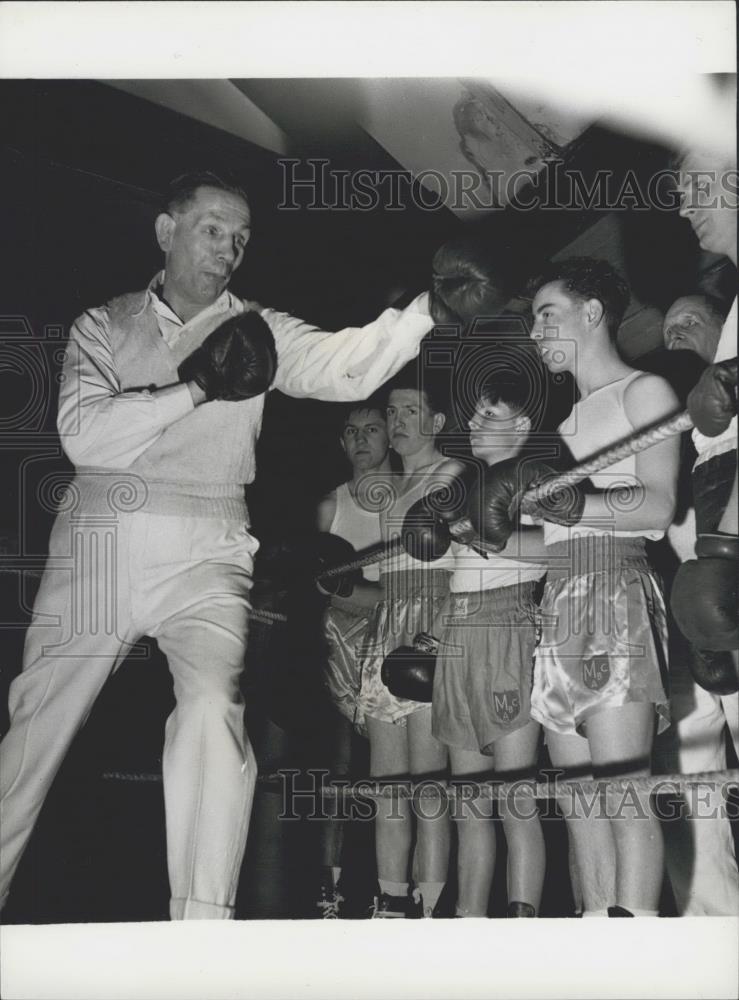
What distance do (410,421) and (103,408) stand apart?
690 mm

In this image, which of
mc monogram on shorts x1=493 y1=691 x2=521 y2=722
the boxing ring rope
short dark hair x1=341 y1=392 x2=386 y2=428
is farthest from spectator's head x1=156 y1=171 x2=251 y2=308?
mc monogram on shorts x1=493 y1=691 x2=521 y2=722

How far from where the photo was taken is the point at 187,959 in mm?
2113

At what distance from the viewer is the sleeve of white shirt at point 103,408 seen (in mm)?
2301

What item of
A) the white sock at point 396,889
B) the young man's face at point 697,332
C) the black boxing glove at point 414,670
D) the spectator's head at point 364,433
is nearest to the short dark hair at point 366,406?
the spectator's head at point 364,433

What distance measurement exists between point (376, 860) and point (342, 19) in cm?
184

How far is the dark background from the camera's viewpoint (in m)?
2.21

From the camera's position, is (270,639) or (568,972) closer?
(568,972)

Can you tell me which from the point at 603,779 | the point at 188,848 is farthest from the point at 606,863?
the point at 188,848

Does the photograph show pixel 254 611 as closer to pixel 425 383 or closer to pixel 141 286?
pixel 425 383

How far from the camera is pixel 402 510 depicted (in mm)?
2316

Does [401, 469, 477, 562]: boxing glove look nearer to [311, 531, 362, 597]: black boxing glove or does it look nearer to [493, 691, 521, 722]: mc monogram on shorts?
[311, 531, 362, 597]: black boxing glove

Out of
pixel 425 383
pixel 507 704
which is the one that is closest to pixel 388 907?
pixel 507 704

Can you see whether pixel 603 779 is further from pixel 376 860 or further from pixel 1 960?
pixel 1 960

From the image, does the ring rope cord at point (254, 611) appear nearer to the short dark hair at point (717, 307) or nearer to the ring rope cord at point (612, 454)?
the ring rope cord at point (612, 454)
